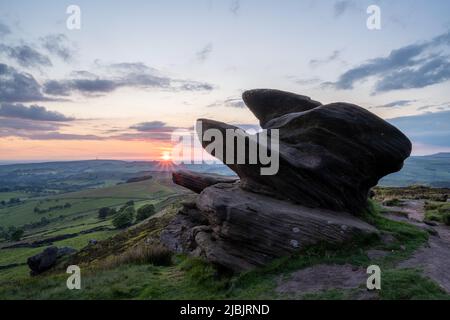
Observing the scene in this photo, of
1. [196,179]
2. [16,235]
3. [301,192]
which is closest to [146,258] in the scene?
[196,179]

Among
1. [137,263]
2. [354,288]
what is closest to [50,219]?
[137,263]

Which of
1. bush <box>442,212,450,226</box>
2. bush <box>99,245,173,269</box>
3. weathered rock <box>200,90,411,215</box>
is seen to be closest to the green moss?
weathered rock <box>200,90,411,215</box>

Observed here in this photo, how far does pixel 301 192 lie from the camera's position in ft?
72.4

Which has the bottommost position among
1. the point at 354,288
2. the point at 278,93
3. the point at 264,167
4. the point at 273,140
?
the point at 354,288

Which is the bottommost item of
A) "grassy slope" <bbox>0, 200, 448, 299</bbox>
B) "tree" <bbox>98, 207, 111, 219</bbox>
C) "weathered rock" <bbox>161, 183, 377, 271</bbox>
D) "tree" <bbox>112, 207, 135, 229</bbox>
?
"tree" <bbox>98, 207, 111, 219</bbox>

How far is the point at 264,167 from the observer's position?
2186cm

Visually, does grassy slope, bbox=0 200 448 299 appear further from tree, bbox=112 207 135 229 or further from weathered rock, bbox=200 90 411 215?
tree, bbox=112 207 135 229

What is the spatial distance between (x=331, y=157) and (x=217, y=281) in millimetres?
11969

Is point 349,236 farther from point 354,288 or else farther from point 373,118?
point 373,118

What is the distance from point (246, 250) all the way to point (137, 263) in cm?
801

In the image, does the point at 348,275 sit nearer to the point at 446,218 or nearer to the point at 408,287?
the point at 408,287

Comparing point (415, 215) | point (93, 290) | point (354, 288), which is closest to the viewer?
point (354, 288)

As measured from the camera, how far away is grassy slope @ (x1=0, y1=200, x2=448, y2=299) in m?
13.4
